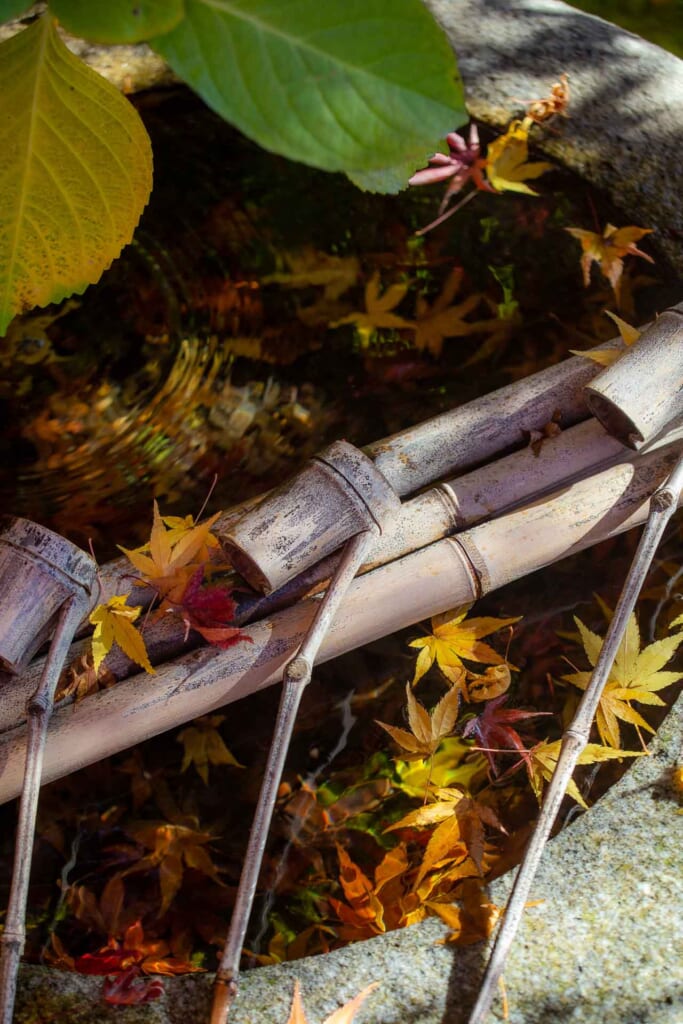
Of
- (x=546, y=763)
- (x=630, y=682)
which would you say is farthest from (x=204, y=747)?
(x=630, y=682)

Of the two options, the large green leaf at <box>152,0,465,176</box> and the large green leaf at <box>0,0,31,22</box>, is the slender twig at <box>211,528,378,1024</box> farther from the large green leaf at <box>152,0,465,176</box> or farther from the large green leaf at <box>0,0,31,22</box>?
the large green leaf at <box>0,0,31,22</box>

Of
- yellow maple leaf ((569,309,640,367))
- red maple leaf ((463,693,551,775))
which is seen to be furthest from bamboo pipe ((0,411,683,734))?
red maple leaf ((463,693,551,775))

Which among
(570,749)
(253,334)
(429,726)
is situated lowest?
(429,726)

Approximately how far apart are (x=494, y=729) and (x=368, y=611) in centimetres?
38

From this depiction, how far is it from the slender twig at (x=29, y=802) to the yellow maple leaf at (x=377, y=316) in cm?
93

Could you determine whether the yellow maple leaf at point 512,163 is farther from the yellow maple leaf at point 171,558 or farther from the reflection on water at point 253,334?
the yellow maple leaf at point 171,558

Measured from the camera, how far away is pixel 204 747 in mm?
1565

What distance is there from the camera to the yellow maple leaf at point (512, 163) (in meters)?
1.89

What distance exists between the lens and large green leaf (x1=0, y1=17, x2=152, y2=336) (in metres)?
0.75

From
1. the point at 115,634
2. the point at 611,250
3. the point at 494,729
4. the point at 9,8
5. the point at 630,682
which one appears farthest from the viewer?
the point at 611,250

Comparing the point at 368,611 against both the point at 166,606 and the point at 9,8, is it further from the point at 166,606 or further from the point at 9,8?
the point at 9,8

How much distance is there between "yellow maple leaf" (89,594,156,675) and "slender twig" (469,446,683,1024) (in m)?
0.57

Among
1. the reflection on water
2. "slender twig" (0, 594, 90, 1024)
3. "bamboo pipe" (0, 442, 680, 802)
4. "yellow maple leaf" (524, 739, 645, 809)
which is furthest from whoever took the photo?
the reflection on water

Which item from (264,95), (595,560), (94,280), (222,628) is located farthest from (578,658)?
(264,95)
